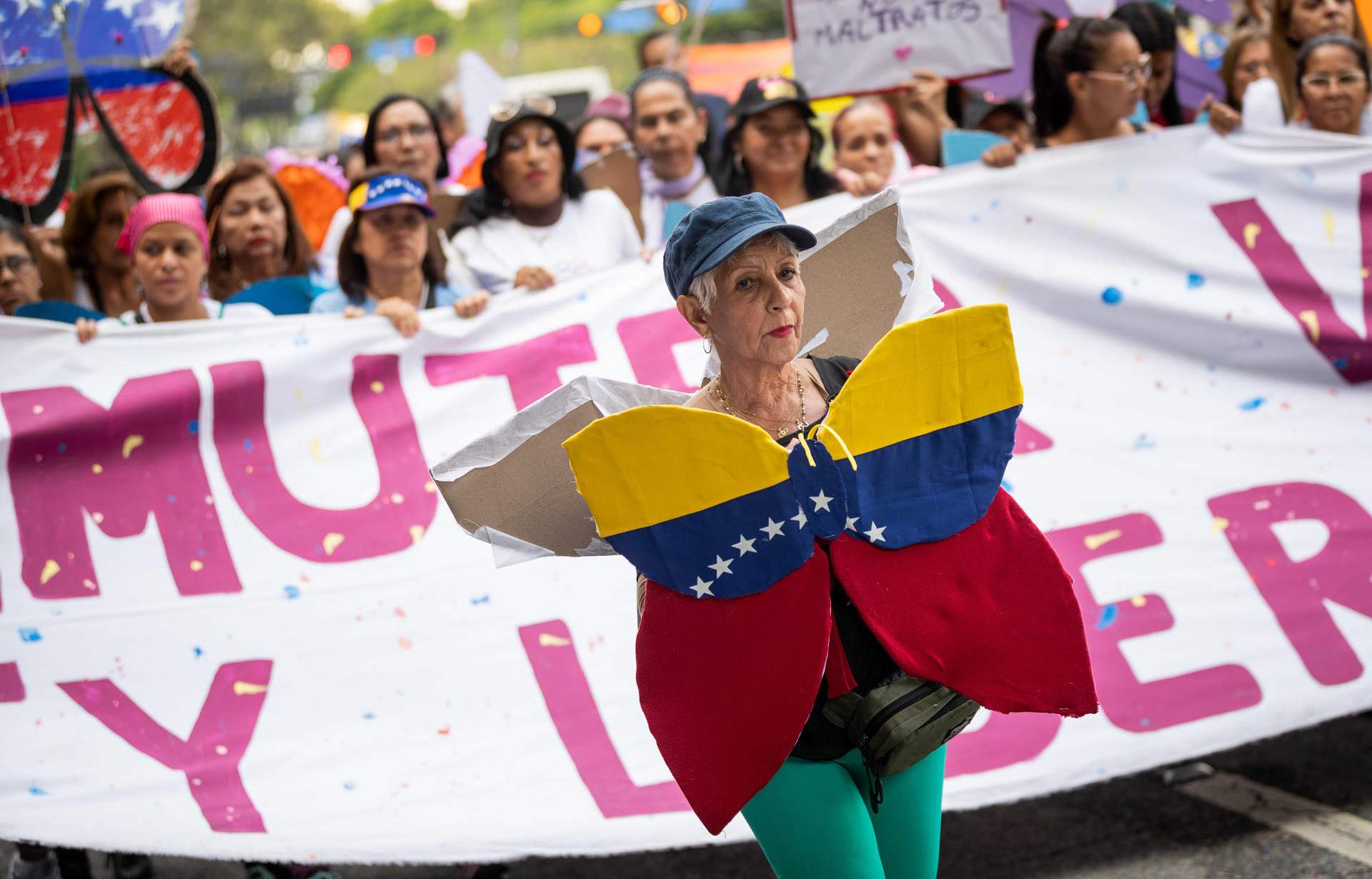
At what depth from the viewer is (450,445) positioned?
13.4 ft

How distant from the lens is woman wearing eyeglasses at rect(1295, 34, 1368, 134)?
178 inches

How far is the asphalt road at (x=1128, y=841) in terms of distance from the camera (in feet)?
11.7

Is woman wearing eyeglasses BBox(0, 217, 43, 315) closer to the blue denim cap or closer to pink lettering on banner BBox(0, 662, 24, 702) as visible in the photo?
pink lettering on banner BBox(0, 662, 24, 702)

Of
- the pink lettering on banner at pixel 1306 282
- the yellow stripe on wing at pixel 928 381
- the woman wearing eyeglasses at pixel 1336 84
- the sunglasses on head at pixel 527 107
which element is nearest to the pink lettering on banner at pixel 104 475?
the sunglasses on head at pixel 527 107

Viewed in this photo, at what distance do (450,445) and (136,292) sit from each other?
190 cm

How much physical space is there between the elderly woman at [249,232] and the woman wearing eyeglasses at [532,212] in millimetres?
654

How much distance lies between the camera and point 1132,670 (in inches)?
148

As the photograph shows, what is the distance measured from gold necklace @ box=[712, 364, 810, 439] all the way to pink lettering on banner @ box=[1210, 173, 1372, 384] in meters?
2.27

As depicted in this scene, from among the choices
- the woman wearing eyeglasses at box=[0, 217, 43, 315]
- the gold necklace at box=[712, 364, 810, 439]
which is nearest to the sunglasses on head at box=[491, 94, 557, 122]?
the woman wearing eyeglasses at box=[0, 217, 43, 315]

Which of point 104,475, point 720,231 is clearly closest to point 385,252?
point 104,475

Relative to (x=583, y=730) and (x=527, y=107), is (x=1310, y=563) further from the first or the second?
(x=527, y=107)

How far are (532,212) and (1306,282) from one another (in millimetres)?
2461

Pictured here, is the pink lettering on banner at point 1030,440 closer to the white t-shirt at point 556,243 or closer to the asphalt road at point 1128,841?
the asphalt road at point 1128,841

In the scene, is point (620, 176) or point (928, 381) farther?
point (620, 176)
